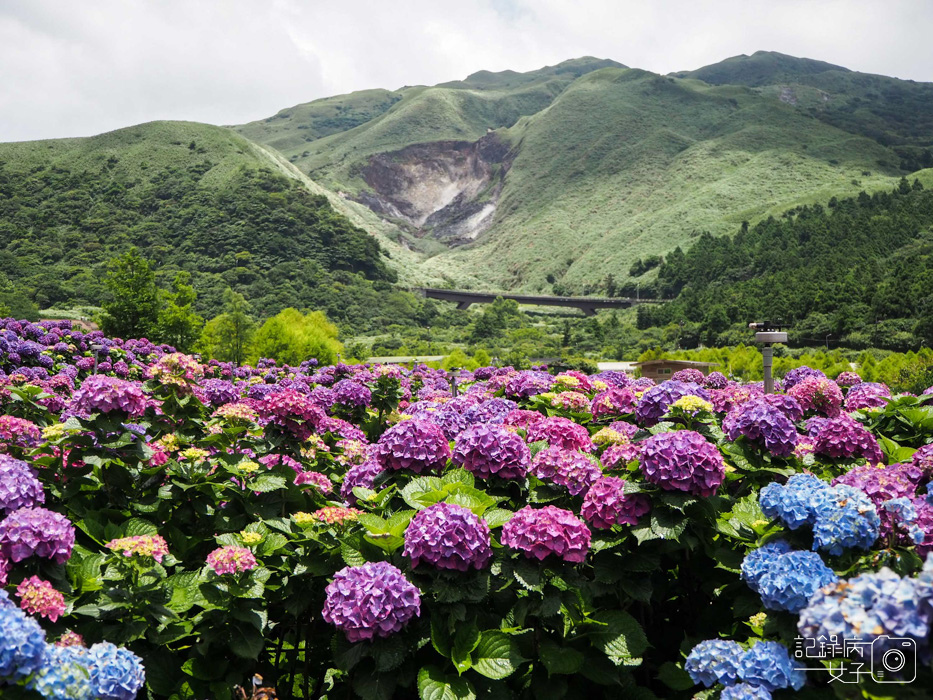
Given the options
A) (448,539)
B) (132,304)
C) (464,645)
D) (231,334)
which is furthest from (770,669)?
(231,334)

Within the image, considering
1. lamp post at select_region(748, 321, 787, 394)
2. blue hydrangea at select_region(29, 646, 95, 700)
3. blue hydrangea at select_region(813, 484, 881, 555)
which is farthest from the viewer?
lamp post at select_region(748, 321, 787, 394)

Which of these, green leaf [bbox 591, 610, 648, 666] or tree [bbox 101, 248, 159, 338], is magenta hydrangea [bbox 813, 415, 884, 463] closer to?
green leaf [bbox 591, 610, 648, 666]

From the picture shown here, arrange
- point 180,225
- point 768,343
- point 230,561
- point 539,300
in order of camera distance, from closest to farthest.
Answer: point 230,561 < point 768,343 < point 180,225 < point 539,300

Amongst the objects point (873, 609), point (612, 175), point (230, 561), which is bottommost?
point (230, 561)

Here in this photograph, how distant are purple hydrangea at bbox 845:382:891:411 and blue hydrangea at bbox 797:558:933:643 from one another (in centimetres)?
434

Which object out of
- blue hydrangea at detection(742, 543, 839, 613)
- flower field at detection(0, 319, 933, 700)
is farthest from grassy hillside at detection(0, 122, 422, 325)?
blue hydrangea at detection(742, 543, 839, 613)

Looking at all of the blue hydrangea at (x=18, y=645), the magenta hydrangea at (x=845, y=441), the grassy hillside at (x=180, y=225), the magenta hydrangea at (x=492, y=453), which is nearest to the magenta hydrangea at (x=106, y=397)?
the blue hydrangea at (x=18, y=645)

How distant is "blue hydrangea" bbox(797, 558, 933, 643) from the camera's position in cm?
166

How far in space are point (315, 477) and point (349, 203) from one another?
175 metres

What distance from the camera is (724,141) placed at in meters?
145

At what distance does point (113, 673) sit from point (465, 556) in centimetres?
137

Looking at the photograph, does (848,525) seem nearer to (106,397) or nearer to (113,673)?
(113,673)

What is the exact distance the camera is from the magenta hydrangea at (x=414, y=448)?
383cm

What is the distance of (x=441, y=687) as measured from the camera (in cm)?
282
